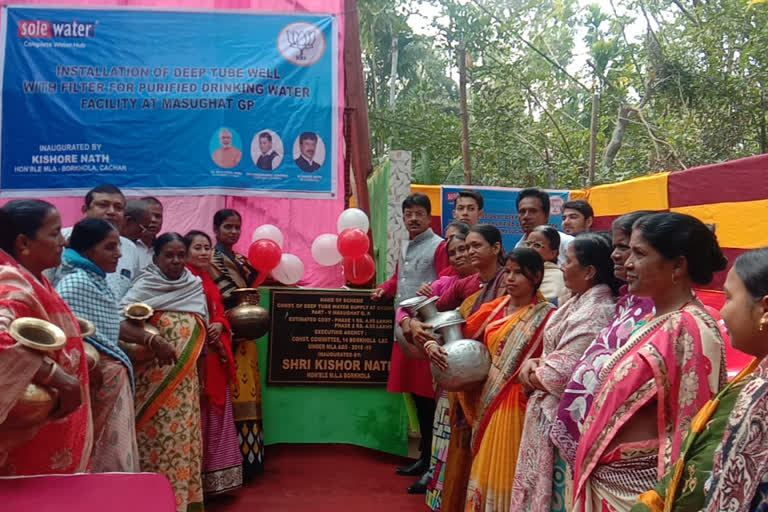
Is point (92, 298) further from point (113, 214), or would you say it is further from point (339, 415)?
point (339, 415)

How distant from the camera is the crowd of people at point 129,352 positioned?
7.65 feet

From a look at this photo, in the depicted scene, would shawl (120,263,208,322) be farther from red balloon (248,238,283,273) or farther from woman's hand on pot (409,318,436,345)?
red balloon (248,238,283,273)

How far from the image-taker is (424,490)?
5246 mm

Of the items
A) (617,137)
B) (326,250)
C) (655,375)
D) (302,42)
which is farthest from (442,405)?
(617,137)

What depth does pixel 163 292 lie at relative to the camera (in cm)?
434

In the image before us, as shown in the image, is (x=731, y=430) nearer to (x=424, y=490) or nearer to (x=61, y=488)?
(x=61, y=488)

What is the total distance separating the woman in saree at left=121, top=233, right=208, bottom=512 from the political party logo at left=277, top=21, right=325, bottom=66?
2950mm

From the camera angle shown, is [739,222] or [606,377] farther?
[739,222]

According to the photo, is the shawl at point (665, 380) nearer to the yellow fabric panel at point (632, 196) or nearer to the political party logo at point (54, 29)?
the yellow fabric panel at point (632, 196)

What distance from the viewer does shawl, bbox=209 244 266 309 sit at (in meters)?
5.35

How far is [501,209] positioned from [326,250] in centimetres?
227

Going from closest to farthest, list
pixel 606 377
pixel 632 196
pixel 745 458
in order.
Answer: pixel 745 458, pixel 606 377, pixel 632 196

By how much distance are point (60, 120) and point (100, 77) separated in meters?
0.51

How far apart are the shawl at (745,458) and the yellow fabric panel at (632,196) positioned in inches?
219
